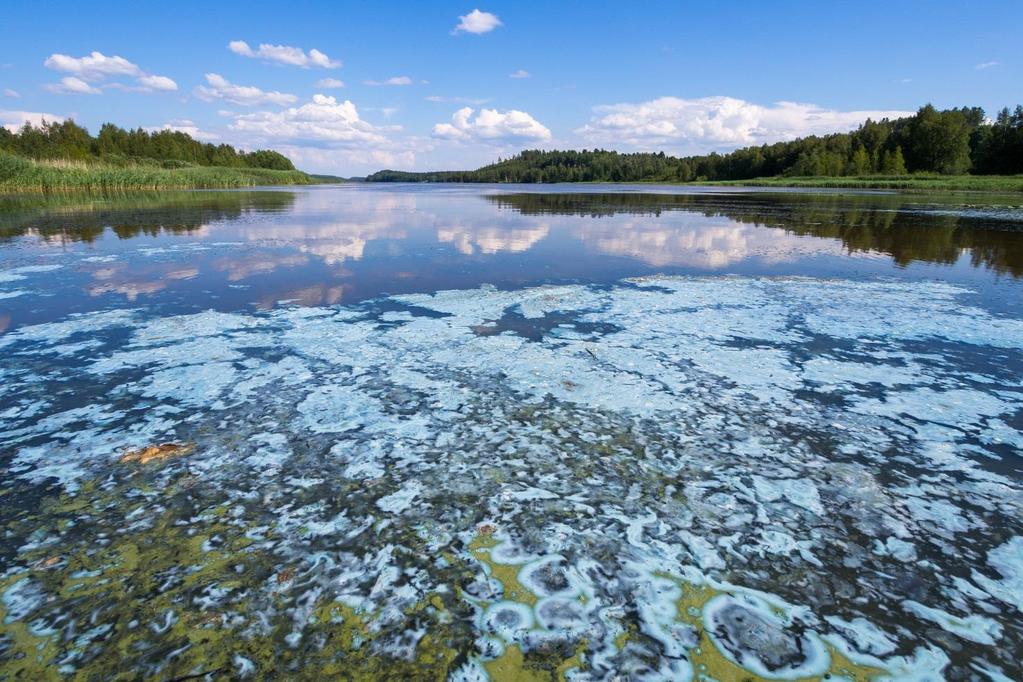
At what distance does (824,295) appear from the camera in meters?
8.84

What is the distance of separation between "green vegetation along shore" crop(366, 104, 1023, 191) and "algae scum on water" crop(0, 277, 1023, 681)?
59958 millimetres

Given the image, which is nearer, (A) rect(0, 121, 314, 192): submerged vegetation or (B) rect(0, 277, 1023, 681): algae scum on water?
(B) rect(0, 277, 1023, 681): algae scum on water

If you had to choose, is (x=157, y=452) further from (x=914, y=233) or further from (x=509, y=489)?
(x=914, y=233)

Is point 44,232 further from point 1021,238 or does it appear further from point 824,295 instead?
point 1021,238

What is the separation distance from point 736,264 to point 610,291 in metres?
4.56

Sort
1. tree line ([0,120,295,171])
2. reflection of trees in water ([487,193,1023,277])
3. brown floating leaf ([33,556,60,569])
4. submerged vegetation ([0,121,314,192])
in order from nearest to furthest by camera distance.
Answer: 1. brown floating leaf ([33,556,60,569])
2. reflection of trees in water ([487,193,1023,277])
3. submerged vegetation ([0,121,314,192])
4. tree line ([0,120,295,171])

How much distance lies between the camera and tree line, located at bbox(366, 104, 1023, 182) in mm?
68338

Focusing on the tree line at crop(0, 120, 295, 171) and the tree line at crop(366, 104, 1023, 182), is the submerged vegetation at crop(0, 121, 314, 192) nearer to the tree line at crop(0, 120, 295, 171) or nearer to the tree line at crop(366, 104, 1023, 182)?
the tree line at crop(0, 120, 295, 171)

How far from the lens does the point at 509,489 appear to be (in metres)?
3.40

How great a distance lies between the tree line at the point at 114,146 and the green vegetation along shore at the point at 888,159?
80.4 metres

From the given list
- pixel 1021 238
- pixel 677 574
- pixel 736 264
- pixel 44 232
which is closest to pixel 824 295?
pixel 736 264

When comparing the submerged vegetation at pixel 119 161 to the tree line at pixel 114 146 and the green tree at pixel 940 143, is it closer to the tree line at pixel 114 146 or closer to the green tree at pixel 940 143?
the tree line at pixel 114 146

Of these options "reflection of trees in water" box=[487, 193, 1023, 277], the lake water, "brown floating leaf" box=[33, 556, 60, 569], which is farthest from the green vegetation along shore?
"brown floating leaf" box=[33, 556, 60, 569]

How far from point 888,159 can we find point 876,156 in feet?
14.7
